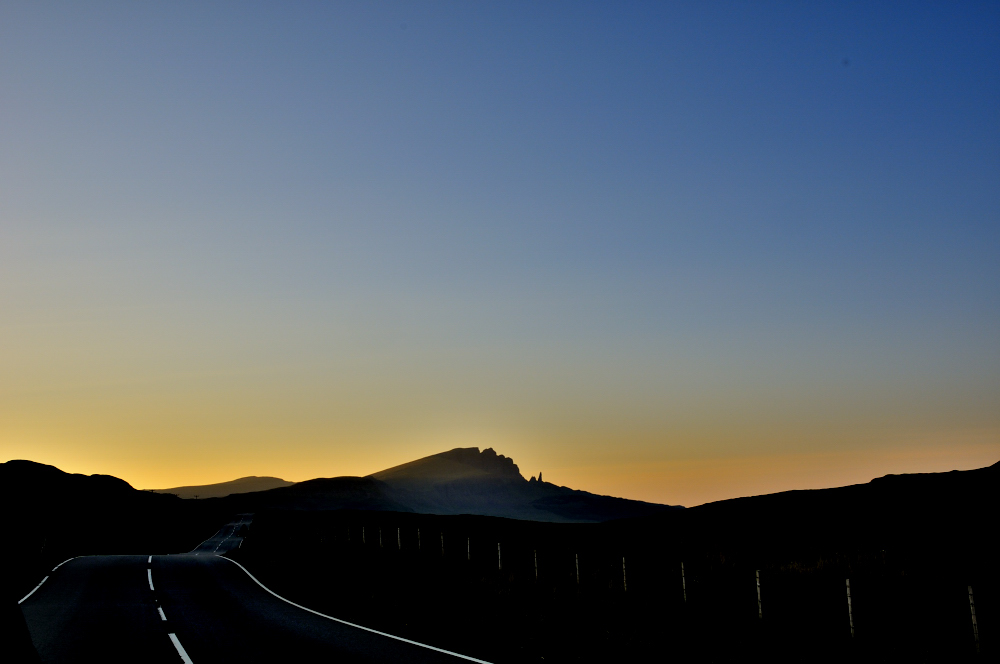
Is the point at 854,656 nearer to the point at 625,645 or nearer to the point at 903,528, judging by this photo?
the point at 625,645

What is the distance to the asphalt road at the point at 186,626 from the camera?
16.2 metres

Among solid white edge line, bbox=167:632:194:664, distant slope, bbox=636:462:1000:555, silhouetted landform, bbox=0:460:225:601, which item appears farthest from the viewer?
silhouetted landform, bbox=0:460:225:601

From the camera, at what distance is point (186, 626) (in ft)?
67.6

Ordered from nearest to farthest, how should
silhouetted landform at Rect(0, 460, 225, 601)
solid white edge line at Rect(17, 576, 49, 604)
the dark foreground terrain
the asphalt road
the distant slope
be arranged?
the asphalt road → the dark foreground terrain → solid white edge line at Rect(17, 576, 49, 604) → the distant slope → silhouetted landform at Rect(0, 460, 225, 601)

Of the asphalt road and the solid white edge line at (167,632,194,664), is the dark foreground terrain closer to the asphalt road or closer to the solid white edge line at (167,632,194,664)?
the asphalt road

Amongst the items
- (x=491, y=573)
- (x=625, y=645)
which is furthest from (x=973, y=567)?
(x=625, y=645)

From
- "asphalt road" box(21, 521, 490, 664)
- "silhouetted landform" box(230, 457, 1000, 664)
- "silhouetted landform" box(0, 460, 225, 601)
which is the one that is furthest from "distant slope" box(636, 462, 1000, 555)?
"silhouetted landform" box(0, 460, 225, 601)

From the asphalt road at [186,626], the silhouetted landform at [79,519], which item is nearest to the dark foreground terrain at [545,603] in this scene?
the asphalt road at [186,626]

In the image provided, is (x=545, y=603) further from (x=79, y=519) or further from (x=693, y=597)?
(x=79, y=519)

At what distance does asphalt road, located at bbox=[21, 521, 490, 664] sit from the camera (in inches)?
636

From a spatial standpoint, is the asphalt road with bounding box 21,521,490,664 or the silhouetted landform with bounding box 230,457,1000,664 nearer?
the asphalt road with bounding box 21,521,490,664

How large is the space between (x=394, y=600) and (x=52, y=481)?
151 meters

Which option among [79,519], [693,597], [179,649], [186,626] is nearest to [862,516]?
[693,597]

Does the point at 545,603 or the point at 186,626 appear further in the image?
the point at 545,603
